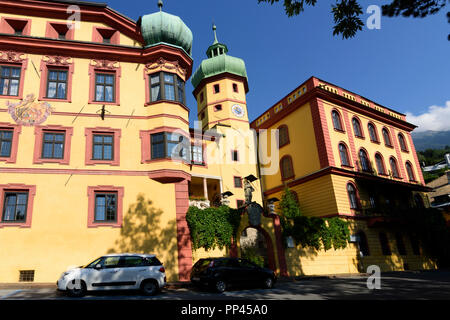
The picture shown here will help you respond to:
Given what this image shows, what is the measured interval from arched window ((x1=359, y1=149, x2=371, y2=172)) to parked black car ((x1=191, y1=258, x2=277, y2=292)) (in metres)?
18.3

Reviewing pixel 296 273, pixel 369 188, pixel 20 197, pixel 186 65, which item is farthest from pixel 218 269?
pixel 369 188

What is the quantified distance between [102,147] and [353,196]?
67.0 feet

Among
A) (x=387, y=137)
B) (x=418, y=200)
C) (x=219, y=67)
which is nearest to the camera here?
(x=418, y=200)

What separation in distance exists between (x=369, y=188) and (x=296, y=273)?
12484mm

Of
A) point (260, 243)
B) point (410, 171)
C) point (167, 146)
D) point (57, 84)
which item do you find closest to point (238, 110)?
point (260, 243)

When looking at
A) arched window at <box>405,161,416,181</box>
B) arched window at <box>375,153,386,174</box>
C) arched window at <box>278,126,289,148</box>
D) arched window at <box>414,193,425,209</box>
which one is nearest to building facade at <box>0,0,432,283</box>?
arched window at <box>278,126,289,148</box>

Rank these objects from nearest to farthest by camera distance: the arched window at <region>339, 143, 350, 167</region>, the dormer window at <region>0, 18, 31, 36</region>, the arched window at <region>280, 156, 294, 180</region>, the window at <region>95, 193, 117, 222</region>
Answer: the window at <region>95, 193, 117, 222</region> < the dormer window at <region>0, 18, 31, 36</region> < the arched window at <region>339, 143, 350, 167</region> < the arched window at <region>280, 156, 294, 180</region>

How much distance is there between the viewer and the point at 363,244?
25.8 meters

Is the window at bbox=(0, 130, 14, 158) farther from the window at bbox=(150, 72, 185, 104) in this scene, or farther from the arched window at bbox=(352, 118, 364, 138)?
the arched window at bbox=(352, 118, 364, 138)

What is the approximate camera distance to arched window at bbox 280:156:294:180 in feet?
99.2

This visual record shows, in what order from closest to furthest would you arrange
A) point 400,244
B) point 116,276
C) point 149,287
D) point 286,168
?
point 116,276
point 149,287
point 400,244
point 286,168

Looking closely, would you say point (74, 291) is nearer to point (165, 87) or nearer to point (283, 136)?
point (165, 87)
